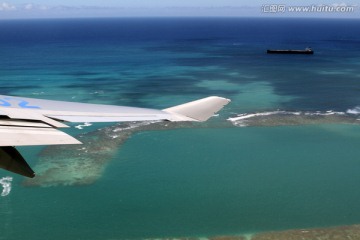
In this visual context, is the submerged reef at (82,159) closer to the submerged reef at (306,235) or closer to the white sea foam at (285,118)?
the white sea foam at (285,118)

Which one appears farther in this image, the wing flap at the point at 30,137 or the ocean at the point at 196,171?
the ocean at the point at 196,171

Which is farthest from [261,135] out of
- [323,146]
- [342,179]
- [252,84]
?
[252,84]

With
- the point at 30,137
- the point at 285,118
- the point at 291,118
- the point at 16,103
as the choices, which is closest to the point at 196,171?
the point at 285,118

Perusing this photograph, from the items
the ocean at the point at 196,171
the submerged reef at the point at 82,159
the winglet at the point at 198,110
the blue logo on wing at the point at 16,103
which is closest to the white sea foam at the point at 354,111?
the ocean at the point at 196,171

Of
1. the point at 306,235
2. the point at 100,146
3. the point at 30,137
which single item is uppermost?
the point at 30,137

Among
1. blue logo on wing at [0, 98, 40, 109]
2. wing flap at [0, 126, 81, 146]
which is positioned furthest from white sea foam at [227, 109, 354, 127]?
wing flap at [0, 126, 81, 146]

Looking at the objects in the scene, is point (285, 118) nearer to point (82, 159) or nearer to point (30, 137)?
point (82, 159)

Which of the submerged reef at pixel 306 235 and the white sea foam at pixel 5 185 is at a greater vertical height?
the white sea foam at pixel 5 185
